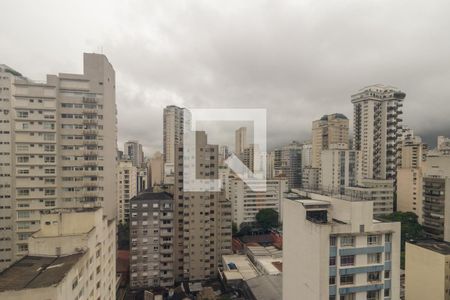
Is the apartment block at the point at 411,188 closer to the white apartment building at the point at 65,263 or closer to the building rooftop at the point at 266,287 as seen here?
the building rooftop at the point at 266,287

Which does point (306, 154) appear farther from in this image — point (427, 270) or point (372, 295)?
point (372, 295)

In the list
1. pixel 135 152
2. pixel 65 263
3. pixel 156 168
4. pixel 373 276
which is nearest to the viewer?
pixel 65 263

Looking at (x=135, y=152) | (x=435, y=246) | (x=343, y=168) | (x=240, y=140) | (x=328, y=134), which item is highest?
(x=328, y=134)

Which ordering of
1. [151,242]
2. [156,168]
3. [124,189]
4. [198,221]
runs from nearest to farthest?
[151,242], [198,221], [124,189], [156,168]

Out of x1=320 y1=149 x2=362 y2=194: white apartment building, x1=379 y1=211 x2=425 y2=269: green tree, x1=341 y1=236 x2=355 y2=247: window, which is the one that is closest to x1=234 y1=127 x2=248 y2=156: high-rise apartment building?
x1=341 y1=236 x2=355 y2=247: window

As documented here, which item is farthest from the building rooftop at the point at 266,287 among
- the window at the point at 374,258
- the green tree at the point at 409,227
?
the green tree at the point at 409,227

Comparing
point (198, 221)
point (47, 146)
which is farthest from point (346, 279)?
point (47, 146)

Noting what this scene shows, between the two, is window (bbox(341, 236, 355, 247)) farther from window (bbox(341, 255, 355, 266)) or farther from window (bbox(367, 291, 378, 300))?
window (bbox(367, 291, 378, 300))
